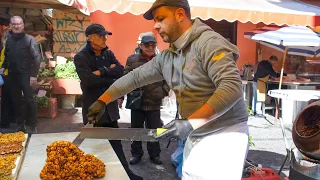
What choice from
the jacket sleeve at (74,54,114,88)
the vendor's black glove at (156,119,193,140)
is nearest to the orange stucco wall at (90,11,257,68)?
the jacket sleeve at (74,54,114,88)

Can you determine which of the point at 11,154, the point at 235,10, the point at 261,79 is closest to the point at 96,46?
the point at 11,154

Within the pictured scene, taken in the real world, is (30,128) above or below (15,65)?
below

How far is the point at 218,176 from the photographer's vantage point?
2086 millimetres

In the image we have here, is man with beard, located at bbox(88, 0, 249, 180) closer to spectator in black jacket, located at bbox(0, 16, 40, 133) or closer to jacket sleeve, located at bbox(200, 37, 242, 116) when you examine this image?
jacket sleeve, located at bbox(200, 37, 242, 116)

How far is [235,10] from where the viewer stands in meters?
6.56

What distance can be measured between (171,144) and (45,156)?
3.57 metres

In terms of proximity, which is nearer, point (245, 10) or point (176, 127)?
point (176, 127)

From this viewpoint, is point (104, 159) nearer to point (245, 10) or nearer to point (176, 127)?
point (176, 127)

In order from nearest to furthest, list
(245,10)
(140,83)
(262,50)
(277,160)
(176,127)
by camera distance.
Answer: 1. (176,127)
2. (140,83)
3. (277,160)
4. (245,10)
5. (262,50)

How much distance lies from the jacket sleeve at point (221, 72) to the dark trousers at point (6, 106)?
17.4 ft

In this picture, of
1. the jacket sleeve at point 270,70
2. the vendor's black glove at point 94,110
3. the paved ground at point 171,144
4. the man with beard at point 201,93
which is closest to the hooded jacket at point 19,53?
the paved ground at point 171,144

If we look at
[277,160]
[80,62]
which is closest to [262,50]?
[277,160]

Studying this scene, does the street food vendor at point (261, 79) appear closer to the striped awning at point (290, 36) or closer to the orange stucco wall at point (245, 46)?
the striped awning at point (290, 36)

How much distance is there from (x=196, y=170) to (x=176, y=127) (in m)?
0.42
